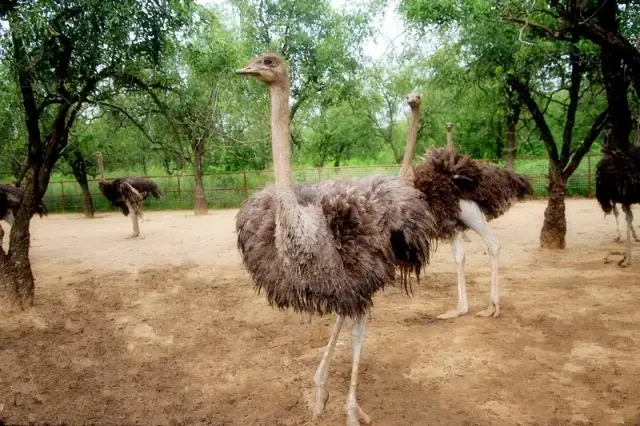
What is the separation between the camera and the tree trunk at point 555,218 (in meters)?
7.63

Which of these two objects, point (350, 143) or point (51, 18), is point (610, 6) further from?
point (350, 143)

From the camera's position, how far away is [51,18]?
16.5 ft

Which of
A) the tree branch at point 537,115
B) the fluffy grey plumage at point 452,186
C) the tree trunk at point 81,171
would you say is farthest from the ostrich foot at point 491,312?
the tree trunk at point 81,171

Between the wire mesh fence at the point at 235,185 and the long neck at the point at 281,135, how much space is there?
13701 mm

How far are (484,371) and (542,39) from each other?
5.23 meters

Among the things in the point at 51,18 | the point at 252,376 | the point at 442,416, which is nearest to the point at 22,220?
the point at 51,18

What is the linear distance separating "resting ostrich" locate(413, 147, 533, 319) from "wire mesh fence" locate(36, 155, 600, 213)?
1175 centimetres

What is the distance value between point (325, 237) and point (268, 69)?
1.17 metres

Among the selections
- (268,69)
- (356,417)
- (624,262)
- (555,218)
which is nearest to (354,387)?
(356,417)

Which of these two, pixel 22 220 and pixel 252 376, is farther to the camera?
pixel 22 220

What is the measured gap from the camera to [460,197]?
16.0 feet

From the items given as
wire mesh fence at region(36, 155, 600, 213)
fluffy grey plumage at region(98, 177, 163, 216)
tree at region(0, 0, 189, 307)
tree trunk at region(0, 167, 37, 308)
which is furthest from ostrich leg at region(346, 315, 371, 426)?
wire mesh fence at region(36, 155, 600, 213)

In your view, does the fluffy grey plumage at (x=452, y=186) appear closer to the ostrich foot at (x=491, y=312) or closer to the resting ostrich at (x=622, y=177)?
the ostrich foot at (x=491, y=312)

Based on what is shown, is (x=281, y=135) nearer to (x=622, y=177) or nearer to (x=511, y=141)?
(x=622, y=177)
